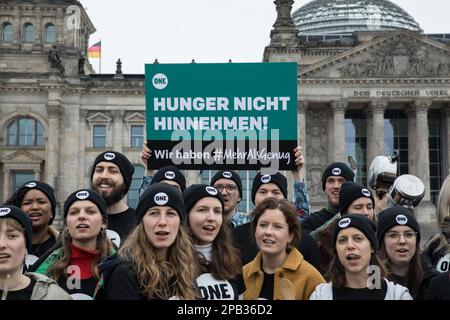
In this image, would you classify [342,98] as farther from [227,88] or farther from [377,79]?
[227,88]

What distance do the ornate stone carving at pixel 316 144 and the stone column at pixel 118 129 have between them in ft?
46.0

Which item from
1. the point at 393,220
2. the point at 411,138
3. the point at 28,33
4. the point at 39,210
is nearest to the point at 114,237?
the point at 39,210

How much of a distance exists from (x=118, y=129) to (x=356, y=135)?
718 inches

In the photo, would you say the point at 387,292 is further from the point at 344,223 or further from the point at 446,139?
the point at 446,139

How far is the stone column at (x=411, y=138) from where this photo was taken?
5147cm

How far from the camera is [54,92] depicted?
5050 cm

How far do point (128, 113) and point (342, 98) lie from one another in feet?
52.3

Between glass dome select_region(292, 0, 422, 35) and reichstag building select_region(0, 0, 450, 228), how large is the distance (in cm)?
1697

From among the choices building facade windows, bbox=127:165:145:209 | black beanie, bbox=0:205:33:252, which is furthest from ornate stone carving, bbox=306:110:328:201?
black beanie, bbox=0:205:33:252

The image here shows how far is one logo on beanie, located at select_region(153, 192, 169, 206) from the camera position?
20.2ft

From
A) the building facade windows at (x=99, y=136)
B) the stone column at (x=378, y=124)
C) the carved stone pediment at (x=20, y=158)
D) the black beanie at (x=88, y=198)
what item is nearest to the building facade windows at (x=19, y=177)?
the carved stone pediment at (x=20, y=158)

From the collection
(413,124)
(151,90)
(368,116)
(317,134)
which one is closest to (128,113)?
(317,134)

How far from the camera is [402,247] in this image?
7398mm
